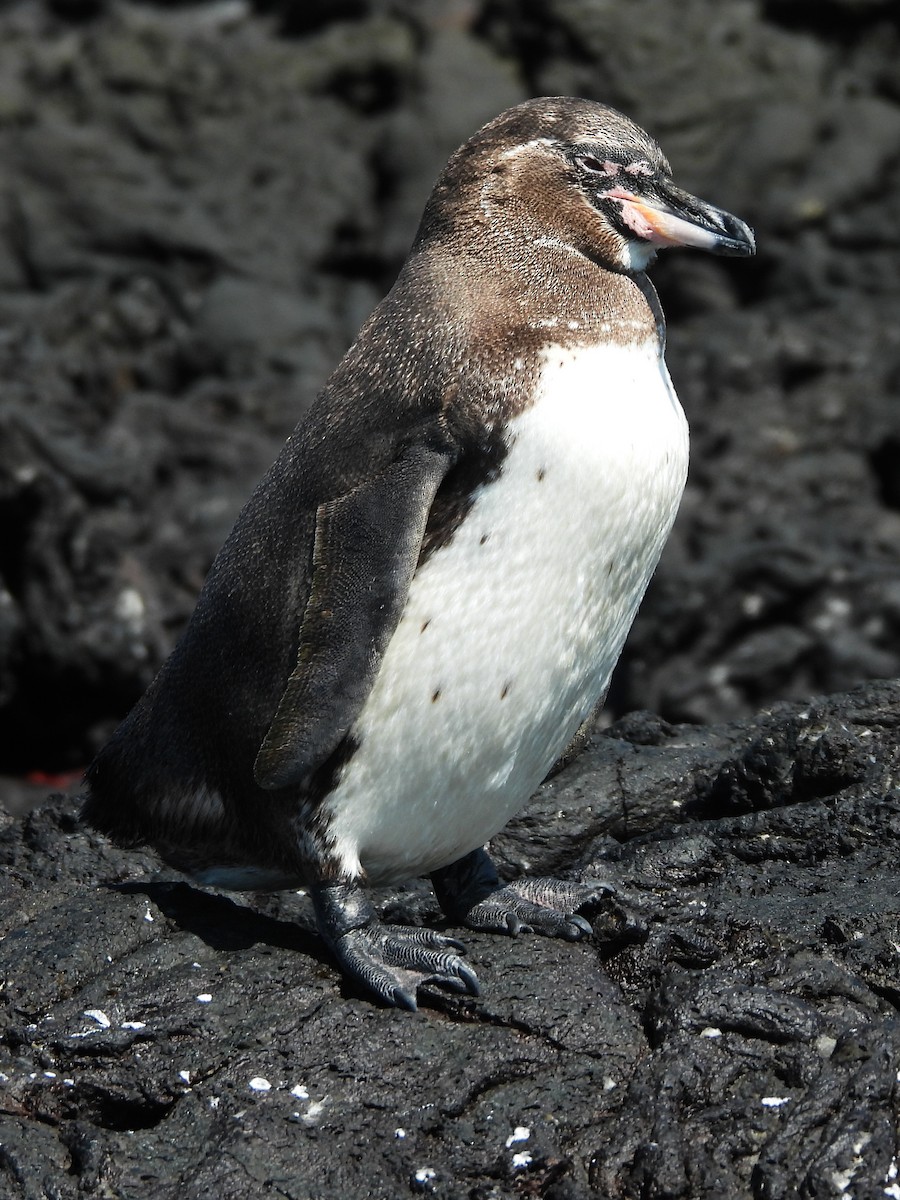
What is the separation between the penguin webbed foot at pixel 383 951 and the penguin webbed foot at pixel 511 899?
0.72 feet

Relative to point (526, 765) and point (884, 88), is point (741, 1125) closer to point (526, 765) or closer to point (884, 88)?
point (526, 765)

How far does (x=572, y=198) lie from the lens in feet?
14.8

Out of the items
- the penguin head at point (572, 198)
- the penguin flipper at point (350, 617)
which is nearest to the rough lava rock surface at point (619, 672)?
the penguin flipper at point (350, 617)

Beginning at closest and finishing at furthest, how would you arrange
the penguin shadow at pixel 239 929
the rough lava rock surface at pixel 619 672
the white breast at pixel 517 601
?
the rough lava rock surface at pixel 619 672 < the penguin shadow at pixel 239 929 < the white breast at pixel 517 601

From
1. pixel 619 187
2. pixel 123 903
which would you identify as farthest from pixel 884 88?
pixel 123 903

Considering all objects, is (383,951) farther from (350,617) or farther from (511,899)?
(350,617)

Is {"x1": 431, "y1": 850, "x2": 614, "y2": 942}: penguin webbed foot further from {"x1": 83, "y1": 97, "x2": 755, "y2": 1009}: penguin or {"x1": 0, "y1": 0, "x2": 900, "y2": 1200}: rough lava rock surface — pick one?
{"x1": 0, "y1": 0, "x2": 900, "y2": 1200}: rough lava rock surface

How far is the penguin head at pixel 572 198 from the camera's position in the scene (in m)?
4.48

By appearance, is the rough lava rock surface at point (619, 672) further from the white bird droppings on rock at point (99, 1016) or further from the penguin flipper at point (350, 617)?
the penguin flipper at point (350, 617)

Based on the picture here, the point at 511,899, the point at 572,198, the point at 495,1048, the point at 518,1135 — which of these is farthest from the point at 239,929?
the point at 572,198

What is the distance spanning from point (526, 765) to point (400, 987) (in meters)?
0.69

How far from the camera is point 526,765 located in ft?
14.3

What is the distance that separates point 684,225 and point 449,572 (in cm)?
113

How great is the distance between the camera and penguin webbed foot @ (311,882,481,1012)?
3943 mm
